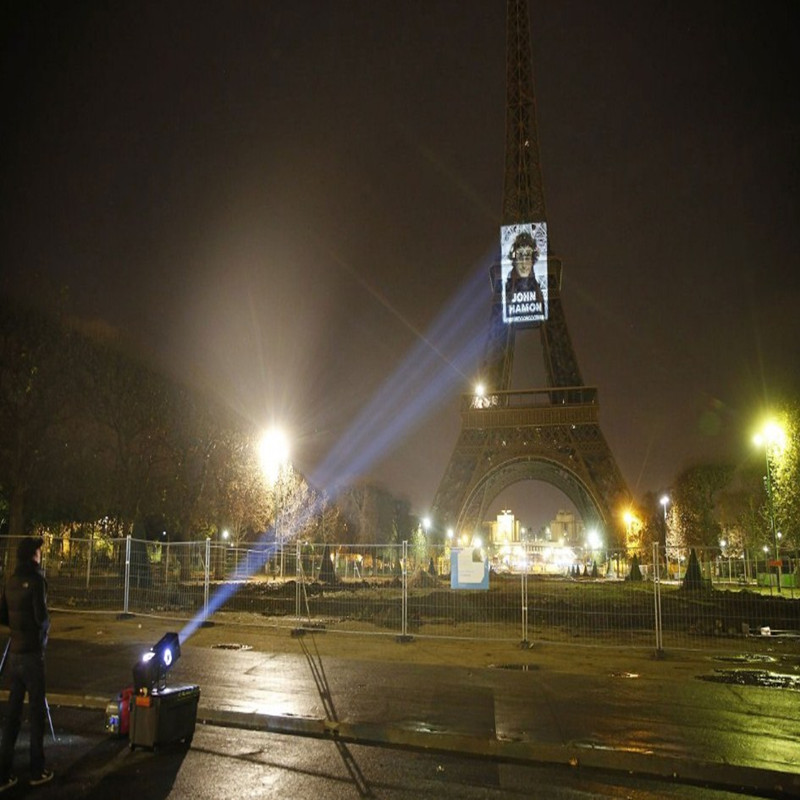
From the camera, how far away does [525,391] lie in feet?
215

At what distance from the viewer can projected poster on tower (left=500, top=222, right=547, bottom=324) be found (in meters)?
68.9

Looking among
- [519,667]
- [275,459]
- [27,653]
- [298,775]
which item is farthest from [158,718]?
[275,459]

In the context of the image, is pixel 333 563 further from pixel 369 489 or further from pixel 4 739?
pixel 369 489

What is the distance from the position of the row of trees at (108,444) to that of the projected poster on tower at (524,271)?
116 ft

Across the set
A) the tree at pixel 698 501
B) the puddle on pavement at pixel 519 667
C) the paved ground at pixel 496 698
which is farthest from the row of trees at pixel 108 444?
the tree at pixel 698 501

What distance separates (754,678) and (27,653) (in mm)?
10461

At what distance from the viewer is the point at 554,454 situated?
6281 cm

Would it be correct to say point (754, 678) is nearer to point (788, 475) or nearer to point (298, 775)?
point (298, 775)

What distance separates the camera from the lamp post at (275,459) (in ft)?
118

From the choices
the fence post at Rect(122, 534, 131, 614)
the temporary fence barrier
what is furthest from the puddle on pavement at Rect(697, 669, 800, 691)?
the fence post at Rect(122, 534, 131, 614)

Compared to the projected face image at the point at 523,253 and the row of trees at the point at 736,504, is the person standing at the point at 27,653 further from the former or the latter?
the projected face image at the point at 523,253

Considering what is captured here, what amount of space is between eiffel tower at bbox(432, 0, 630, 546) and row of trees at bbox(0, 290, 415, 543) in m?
25.1

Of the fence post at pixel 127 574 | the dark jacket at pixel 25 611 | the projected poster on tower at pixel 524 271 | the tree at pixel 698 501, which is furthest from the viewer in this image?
the projected poster on tower at pixel 524 271

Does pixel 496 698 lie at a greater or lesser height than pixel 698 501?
lesser
